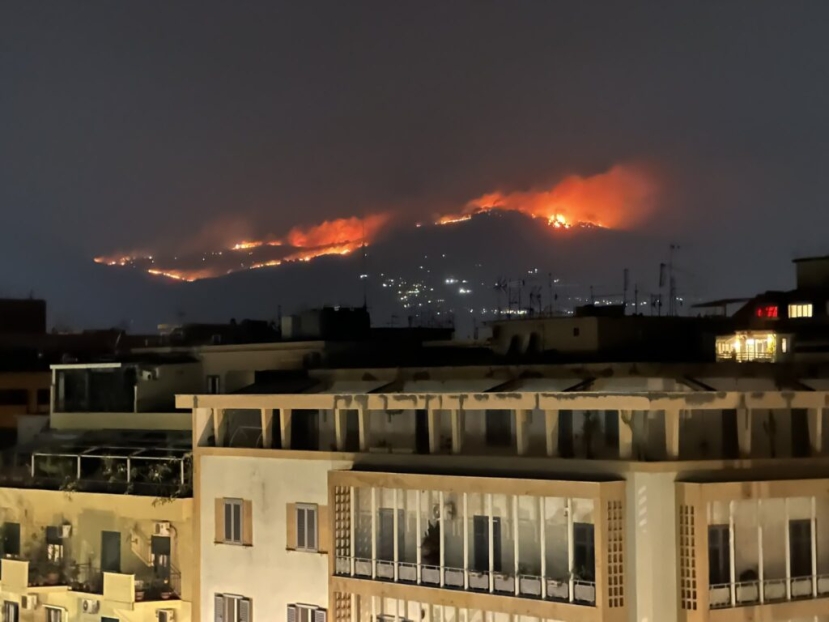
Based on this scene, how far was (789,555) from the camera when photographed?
76.3ft

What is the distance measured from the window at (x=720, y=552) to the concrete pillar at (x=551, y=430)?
353 cm

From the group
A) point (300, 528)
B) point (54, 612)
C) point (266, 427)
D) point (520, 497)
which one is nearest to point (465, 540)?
point (520, 497)

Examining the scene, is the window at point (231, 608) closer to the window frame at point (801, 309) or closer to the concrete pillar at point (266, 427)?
the concrete pillar at point (266, 427)

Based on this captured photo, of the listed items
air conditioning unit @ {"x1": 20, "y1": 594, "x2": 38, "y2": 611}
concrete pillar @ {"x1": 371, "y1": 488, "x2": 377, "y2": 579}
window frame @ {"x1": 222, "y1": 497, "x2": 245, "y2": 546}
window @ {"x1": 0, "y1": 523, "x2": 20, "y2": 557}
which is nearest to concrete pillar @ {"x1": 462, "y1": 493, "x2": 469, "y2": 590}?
concrete pillar @ {"x1": 371, "y1": 488, "x2": 377, "y2": 579}

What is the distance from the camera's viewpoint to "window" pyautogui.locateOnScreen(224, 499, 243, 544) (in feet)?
95.4

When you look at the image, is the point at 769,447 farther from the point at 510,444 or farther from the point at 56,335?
the point at 56,335

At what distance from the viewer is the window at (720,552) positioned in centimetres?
2278

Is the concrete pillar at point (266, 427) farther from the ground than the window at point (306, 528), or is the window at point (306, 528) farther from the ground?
the concrete pillar at point (266, 427)

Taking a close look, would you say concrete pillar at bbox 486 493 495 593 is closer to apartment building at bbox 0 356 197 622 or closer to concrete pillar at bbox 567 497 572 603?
concrete pillar at bbox 567 497 572 603

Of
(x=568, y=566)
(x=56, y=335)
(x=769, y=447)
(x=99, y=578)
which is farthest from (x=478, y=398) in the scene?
(x=56, y=335)

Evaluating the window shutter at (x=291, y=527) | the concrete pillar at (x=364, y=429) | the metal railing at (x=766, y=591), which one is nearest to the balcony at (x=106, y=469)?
the window shutter at (x=291, y=527)

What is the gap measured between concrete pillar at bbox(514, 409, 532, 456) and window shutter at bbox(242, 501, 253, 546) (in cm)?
768

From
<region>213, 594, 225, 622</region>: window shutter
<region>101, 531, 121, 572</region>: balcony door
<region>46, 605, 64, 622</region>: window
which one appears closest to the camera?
<region>213, 594, 225, 622</region>: window shutter

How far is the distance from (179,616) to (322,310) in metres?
12.2
